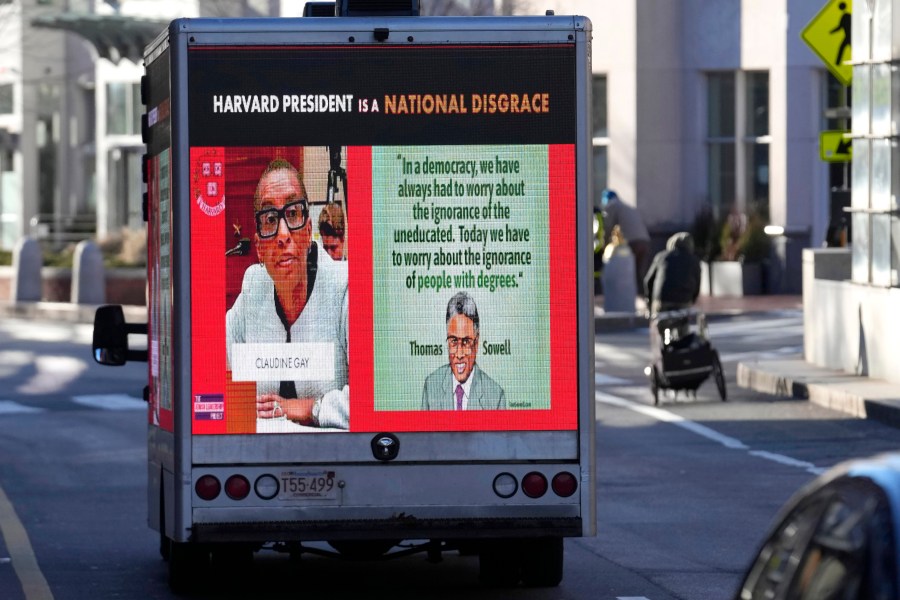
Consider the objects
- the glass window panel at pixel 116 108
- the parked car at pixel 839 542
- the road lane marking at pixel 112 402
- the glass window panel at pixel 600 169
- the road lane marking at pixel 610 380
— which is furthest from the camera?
the glass window panel at pixel 116 108

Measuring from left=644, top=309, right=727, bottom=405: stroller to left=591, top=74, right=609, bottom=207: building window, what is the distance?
18.1 m

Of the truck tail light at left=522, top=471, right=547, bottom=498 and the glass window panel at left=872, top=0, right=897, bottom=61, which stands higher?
the glass window panel at left=872, top=0, right=897, bottom=61

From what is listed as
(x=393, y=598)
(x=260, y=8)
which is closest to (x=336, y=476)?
(x=393, y=598)

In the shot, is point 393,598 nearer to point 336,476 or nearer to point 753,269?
point 336,476

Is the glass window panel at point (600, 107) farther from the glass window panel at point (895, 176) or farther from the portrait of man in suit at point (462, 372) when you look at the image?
the portrait of man in suit at point (462, 372)

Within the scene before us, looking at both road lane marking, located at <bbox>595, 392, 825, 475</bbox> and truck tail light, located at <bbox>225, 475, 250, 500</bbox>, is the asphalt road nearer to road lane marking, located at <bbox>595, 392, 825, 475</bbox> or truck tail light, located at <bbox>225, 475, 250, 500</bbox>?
road lane marking, located at <bbox>595, 392, 825, 475</bbox>

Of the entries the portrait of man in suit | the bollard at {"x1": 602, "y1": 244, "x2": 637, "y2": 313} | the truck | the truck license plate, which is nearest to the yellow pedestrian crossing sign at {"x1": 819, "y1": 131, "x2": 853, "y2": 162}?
the bollard at {"x1": 602, "y1": 244, "x2": 637, "y2": 313}

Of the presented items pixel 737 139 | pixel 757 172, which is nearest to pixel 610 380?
pixel 757 172

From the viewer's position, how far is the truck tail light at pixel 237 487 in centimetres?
808

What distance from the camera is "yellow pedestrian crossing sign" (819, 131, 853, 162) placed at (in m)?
20.2

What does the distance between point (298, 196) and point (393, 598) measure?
2.07 m

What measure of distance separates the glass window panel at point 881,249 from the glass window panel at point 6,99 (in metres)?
37.5

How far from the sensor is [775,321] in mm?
28016

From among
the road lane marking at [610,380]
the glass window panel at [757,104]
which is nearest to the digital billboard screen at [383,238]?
the road lane marking at [610,380]
